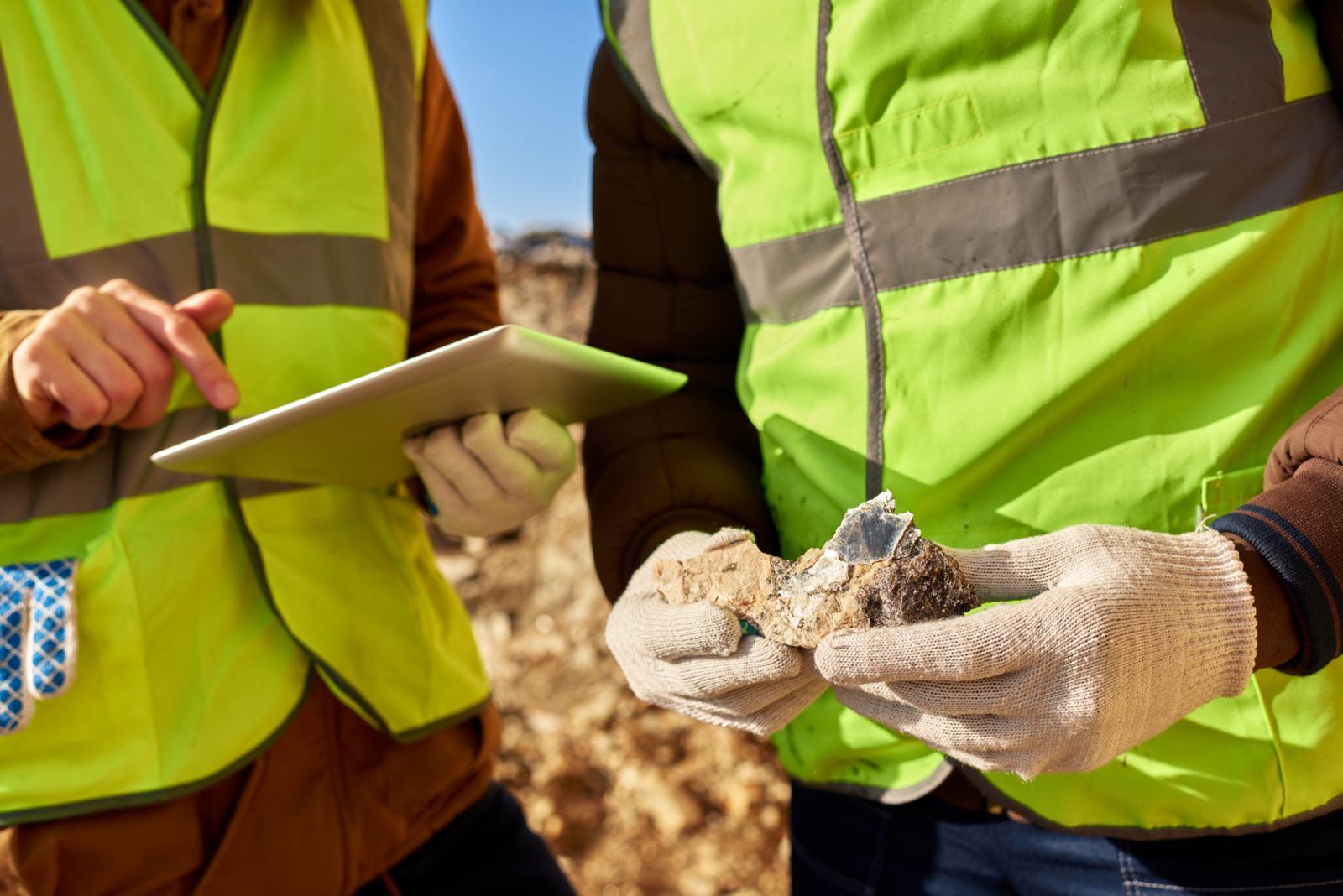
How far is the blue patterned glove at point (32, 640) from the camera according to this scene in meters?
1.23

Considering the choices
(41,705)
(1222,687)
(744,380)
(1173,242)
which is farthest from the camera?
(744,380)

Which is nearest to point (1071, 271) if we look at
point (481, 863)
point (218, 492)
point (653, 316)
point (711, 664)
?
point (711, 664)

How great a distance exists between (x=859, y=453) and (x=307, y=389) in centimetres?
85

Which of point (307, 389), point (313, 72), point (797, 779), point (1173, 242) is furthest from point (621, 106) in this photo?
point (797, 779)

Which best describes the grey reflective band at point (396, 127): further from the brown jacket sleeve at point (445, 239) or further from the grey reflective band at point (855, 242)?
the grey reflective band at point (855, 242)

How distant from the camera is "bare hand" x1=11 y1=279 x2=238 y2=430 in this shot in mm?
1175

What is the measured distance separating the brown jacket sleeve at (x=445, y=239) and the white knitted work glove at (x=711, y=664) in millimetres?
842

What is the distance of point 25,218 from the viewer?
1.28 m

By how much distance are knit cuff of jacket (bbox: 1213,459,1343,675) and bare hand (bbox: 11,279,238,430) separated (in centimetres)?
125

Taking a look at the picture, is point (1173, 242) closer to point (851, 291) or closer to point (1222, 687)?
point (851, 291)

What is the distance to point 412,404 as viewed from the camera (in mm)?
1203

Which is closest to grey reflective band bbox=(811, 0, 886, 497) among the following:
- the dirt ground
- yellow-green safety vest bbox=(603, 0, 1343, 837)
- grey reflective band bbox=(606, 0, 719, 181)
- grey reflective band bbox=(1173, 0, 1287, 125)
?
yellow-green safety vest bbox=(603, 0, 1343, 837)

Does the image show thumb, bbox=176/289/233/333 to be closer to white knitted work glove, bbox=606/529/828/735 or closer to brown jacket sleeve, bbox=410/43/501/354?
brown jacket sleeve, bbox=410/43/501/354

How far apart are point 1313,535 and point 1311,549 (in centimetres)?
1
